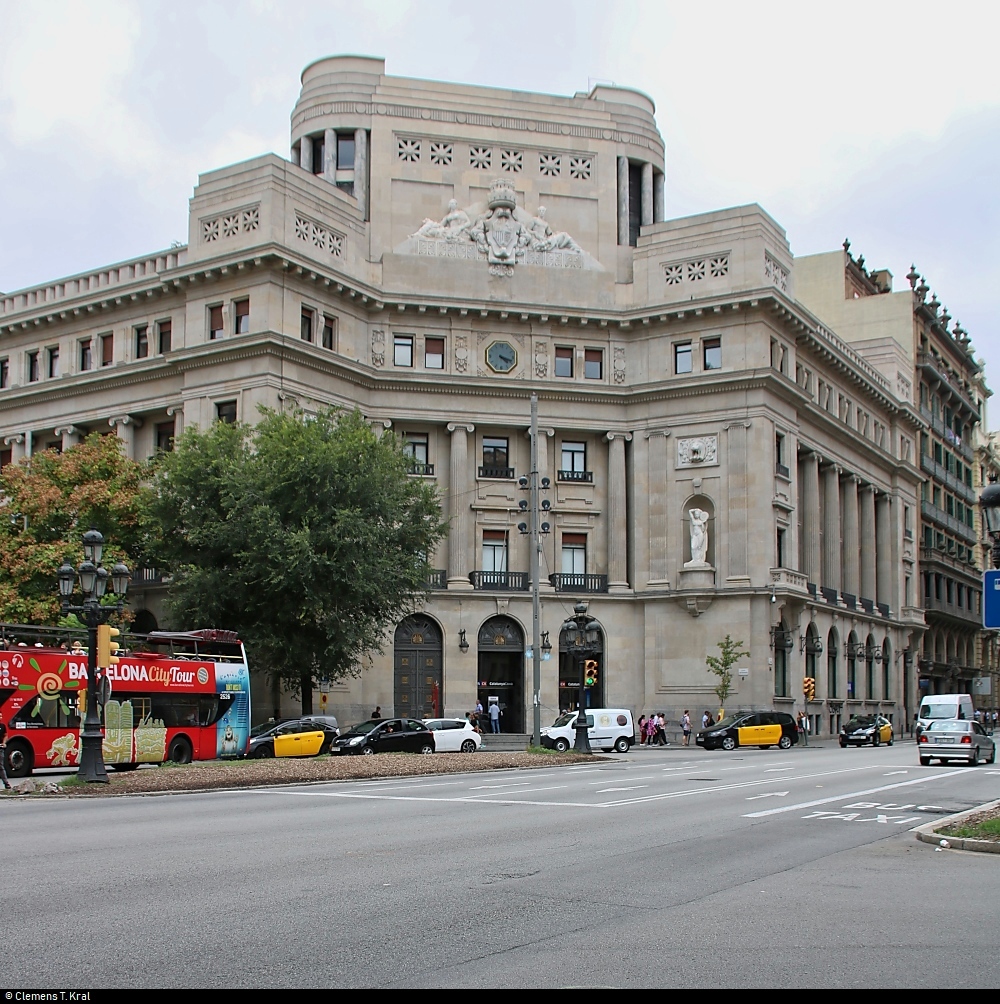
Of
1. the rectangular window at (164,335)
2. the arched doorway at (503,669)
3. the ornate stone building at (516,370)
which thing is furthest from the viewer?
the arched doorway at (503,669)

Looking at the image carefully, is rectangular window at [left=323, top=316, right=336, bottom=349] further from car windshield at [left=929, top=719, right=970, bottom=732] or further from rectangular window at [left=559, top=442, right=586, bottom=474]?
car windshield at [left=929, top=719, right=970, bottom=732]

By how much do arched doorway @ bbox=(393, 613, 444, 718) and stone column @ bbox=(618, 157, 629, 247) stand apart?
22164 mm

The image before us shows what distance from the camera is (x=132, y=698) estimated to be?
3403cm

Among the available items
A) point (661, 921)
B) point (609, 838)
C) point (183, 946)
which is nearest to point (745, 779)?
point (609, 838)

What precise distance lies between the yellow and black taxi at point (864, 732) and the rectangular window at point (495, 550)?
17.5m

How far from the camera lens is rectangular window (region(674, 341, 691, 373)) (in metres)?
60.8

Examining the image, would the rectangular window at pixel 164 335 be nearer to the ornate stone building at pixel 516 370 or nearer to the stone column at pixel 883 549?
the ornate stone building at pixel 516 370

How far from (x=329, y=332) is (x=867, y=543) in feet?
132

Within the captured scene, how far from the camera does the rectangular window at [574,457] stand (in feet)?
203

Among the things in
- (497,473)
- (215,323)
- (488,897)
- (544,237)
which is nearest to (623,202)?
(544,237)

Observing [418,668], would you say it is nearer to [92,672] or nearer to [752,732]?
[752,732]

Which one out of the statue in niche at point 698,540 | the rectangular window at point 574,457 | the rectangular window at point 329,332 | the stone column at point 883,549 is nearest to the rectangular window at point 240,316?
the rectangular window at point 329,332

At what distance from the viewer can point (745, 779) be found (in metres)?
29.7

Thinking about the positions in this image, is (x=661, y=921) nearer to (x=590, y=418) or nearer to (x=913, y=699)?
(x=590, y=418)
